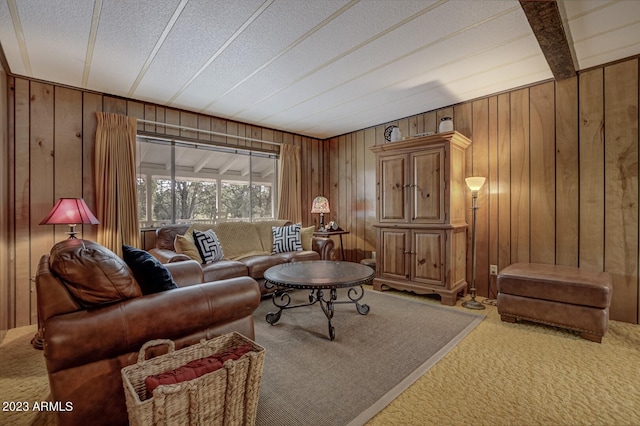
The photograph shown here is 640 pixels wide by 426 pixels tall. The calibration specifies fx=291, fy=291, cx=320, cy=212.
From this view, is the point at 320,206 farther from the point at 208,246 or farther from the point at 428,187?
the point at 208,246

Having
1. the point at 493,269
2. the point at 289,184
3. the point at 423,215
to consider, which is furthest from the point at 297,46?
the point at 493,269

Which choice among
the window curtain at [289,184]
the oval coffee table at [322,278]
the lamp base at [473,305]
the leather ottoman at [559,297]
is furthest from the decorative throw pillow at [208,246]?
the leather ottoman at [559,297]

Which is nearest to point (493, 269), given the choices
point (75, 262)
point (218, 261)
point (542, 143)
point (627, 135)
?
point (542, 143)

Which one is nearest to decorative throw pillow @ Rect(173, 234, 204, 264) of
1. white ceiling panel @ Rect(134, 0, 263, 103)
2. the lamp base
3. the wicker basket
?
white ceiling panel @ Rect(134, 0, 263, 103)

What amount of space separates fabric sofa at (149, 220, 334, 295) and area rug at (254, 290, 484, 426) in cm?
52

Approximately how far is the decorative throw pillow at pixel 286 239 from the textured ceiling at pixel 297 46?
5.53 ft

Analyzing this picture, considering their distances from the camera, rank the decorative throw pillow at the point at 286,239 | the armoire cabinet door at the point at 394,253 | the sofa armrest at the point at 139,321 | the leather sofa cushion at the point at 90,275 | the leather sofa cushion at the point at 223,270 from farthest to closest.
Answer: the decorative throw pillow at the point at 286,239 < the armoire cabinet door at the point at 394,253 < the leather sofa cushion at the point at 223,270 < the leather sofa cushion at the point at 90,275 < the sofa armrest at the point at 139,321

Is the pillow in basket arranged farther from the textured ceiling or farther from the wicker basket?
the textured ceiling

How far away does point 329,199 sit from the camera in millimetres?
5391

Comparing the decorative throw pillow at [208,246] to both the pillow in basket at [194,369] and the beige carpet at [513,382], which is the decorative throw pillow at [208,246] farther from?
the pillow in basket at [194,369]

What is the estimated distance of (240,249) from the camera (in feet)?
12.6

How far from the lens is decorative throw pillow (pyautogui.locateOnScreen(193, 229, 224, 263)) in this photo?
3.28 meters

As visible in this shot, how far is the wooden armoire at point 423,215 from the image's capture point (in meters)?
3.25

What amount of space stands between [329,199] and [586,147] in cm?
354
